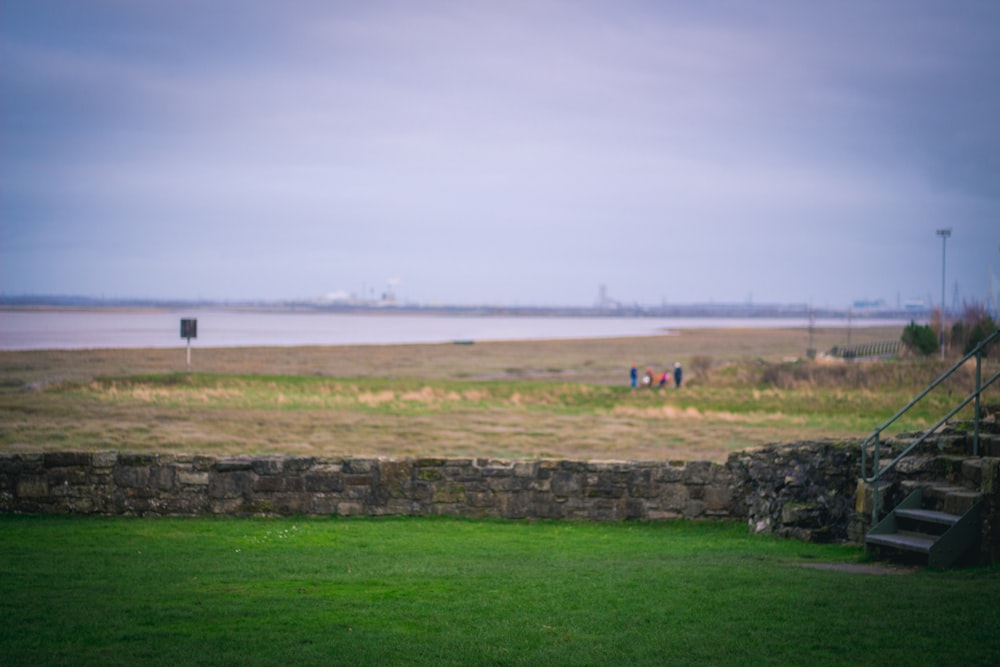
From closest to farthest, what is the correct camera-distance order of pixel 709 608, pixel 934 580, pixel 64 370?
pixel 709 608 < pixel 934 580 < pixel 64 370

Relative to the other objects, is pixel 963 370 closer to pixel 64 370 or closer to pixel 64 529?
pixel 64 529

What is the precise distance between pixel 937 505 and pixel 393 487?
7603mm

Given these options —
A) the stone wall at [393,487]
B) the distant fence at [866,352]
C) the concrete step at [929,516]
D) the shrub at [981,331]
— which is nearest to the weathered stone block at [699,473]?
the stone wall at [393,487]

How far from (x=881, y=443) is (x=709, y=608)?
5695 mm

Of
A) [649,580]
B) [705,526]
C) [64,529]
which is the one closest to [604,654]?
[649,580]

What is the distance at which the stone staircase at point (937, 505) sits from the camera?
30.2 ft

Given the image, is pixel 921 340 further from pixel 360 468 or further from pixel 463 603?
pixel 463 603

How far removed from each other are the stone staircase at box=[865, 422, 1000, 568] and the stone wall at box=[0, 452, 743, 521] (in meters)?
3.06

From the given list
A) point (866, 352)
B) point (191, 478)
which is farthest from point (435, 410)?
point (866, 352)

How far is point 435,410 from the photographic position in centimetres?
3600

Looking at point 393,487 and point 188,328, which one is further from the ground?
point 188,328

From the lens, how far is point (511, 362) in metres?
72.1

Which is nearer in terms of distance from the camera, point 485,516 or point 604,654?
point 604,654

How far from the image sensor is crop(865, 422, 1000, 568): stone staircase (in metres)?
9.20
